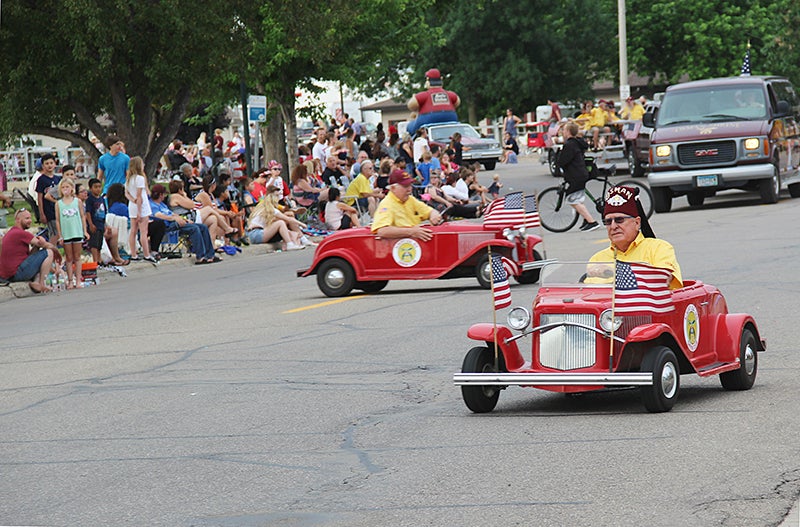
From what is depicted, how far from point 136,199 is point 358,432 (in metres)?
15.4

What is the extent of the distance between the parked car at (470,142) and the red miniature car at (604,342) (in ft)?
131

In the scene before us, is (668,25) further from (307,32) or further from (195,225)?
(195,225)

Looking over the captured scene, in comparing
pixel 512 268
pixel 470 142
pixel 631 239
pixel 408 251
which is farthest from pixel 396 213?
pixel 470 142

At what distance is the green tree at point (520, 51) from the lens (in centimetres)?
7281

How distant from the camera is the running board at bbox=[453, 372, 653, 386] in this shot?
8.52 meters

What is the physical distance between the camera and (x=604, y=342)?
28.9 ft

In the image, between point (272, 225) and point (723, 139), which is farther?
point (272, 225)

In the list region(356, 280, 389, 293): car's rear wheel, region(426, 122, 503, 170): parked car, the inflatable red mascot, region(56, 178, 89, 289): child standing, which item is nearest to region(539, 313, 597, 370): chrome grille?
region(356, 280, 389, 293): car's rear wheel

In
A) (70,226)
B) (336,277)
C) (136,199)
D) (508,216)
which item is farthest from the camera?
(136,199)

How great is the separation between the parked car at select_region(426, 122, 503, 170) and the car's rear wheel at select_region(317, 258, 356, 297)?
31.9 meters

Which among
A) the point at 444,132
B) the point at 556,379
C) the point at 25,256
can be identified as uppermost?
the point at 444,132

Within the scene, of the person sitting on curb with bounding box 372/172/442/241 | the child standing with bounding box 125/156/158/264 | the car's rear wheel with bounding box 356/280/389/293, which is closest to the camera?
the person sitting on curb with bounding box 372/172/442/241

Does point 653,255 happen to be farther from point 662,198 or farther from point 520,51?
point 520,51

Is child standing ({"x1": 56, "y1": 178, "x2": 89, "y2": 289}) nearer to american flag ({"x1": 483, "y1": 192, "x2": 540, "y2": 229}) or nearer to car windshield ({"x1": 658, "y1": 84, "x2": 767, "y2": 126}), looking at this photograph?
american flag ({"x1": 483, "y1": 192, "x2": 540, "y2": 229})
